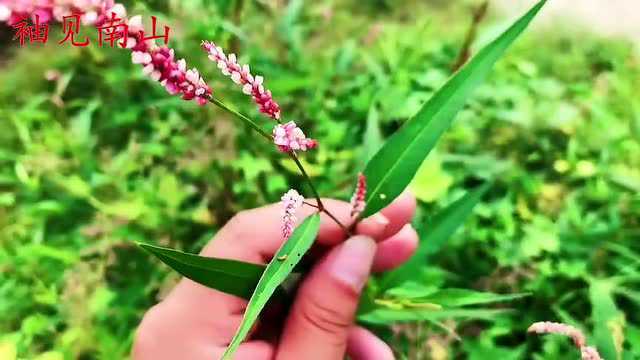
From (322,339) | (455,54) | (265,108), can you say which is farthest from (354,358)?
(455,54)

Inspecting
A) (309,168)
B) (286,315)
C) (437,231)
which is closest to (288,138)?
Answer: (286,315)

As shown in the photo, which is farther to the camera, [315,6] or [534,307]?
[315,6]

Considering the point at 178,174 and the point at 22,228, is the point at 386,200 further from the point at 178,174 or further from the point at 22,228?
the point at 22,228

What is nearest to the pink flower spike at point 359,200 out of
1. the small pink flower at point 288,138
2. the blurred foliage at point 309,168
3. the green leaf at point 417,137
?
the green leaf at point 417,137

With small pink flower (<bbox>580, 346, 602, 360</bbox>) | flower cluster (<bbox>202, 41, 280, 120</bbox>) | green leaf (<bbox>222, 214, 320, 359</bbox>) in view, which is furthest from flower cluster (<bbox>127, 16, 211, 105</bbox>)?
small pink flower (<bbox>580, 346, 602, 360</bbox>)

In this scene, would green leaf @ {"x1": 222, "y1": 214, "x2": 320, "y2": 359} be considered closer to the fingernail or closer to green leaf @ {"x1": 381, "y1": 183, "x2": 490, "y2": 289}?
the fingernail

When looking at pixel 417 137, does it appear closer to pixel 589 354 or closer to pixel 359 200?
pixel 359 200

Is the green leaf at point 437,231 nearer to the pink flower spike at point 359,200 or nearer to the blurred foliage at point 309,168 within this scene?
the blurred foliage at point 309,168
